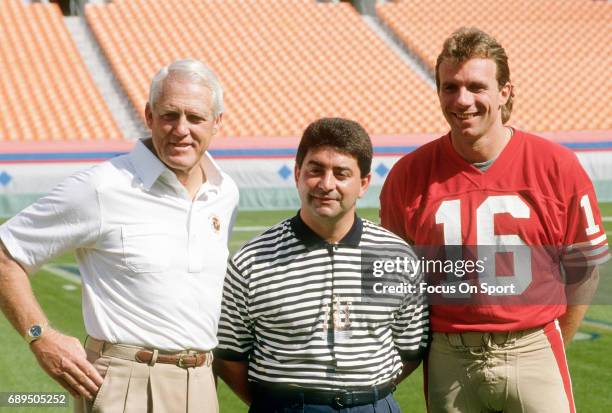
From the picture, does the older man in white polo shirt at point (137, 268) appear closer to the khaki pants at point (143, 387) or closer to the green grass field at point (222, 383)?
the khaki pants at point (143, 387)

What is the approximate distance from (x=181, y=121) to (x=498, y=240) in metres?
1.09

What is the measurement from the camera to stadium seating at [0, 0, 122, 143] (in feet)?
52.2

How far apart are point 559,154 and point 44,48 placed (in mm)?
17532

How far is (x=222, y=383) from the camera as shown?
5.45 metres

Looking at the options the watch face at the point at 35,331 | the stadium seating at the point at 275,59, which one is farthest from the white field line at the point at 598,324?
the stadium seating at the point at 275,59

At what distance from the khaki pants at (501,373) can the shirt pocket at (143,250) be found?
3.12 ft

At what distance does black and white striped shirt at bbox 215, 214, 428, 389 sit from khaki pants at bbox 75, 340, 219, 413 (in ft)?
0.69

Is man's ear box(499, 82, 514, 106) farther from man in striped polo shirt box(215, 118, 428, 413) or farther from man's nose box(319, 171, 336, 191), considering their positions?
man's nose box(319, 171, 336, 191)

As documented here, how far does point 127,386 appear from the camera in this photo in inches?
103

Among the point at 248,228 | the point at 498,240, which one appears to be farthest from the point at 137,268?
the point at 248,228

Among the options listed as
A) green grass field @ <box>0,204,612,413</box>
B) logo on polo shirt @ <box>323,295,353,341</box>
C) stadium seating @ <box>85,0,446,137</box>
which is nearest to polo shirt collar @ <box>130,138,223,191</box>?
logo on polo shirt @ <box>323,295,353,341</box>

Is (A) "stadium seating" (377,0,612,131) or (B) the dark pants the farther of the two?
(A) "stadium seating" (377,0,612,131)

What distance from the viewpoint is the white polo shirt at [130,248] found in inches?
102

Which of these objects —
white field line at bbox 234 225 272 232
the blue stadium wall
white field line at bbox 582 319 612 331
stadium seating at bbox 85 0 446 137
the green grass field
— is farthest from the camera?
stadium seating at bbox 85 0 446 137
